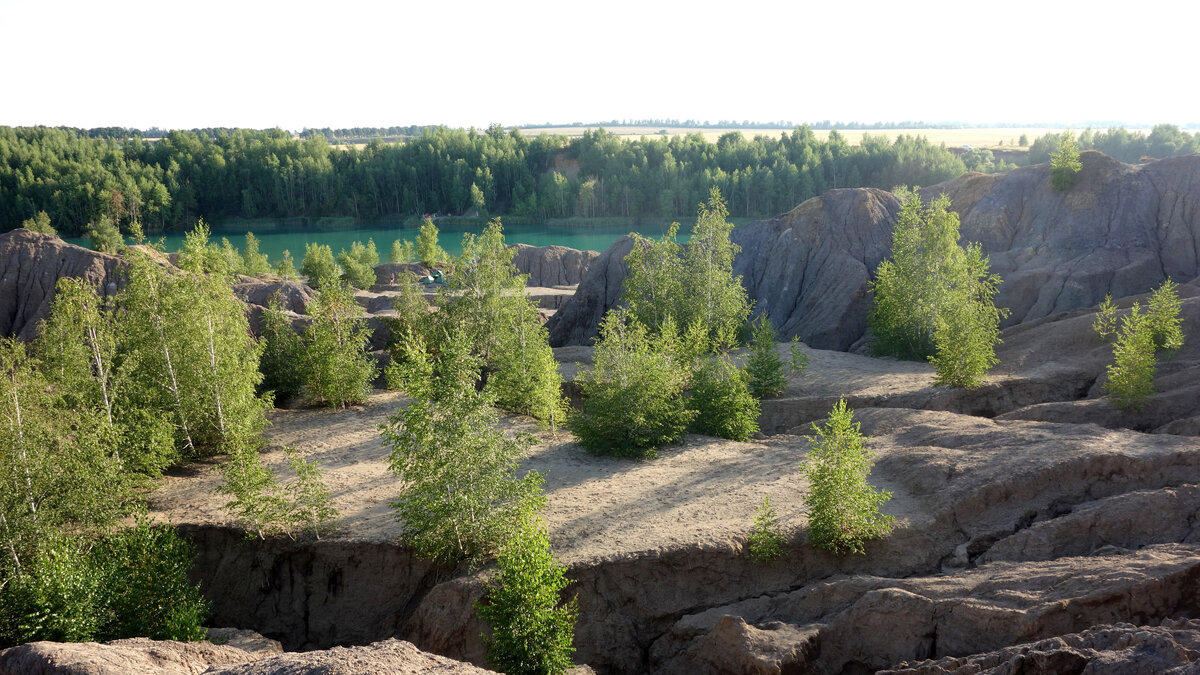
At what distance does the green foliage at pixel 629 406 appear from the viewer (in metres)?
21.5

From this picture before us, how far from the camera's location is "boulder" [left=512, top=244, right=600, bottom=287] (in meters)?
59.8

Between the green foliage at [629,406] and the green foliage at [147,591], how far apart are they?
9.98 m

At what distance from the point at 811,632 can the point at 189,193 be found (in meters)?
128

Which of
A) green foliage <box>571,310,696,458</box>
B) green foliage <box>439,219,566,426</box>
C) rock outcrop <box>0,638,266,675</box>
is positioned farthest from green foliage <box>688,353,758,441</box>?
rock outcrop <box>0,638,266,675</box>

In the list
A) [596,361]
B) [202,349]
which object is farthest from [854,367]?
[202,349]

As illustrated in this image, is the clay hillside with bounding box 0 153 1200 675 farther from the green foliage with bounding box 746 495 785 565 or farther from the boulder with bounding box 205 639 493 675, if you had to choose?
the green foliage with bounding box 746 495 785 565

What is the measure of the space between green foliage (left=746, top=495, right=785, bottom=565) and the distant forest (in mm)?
91180

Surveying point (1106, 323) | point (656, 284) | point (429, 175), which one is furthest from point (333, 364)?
point (429, 175)

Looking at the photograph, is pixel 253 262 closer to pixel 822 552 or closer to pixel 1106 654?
pixel 822 552

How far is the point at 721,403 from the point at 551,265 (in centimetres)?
3840

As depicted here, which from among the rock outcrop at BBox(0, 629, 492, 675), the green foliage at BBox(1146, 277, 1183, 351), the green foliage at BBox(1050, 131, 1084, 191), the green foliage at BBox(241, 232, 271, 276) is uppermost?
the green foliage at BBox(1050, 131, 1084, 191)

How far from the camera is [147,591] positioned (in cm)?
1482

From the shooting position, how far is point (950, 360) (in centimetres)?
2519

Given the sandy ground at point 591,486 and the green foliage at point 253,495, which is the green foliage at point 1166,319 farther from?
the green foliage at point 253,495
